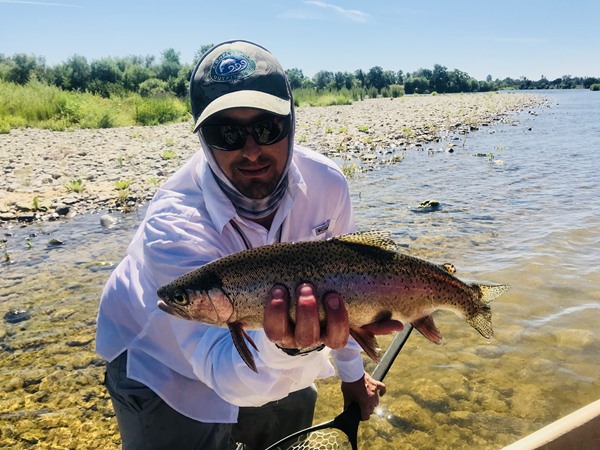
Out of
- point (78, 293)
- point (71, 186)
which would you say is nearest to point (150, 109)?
point (71, 186)

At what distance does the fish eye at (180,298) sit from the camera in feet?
7.14

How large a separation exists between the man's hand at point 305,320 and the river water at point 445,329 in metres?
2.11

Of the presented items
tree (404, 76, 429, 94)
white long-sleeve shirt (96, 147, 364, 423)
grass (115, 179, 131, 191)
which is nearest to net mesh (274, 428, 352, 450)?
white long-sleeve shirt (96, 147, 364, 423)

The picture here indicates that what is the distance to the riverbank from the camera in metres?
10.7

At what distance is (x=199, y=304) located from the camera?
7.10 ft

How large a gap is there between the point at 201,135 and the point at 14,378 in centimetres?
349

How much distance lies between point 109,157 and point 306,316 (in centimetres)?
1508

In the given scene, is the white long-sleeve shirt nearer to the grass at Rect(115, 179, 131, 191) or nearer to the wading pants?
the wading pants

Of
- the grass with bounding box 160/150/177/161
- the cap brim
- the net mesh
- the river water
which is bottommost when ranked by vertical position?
the river water

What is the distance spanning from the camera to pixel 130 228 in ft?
29.9

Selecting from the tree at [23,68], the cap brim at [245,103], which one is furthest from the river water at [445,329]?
the tree at [23,68]

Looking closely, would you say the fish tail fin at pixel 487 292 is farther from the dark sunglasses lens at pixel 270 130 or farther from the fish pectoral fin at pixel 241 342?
the dark sunglasses lens at pixel 270 130

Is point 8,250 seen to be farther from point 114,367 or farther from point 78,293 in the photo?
point 114,367

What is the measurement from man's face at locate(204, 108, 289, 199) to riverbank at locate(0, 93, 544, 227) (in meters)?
8.32
